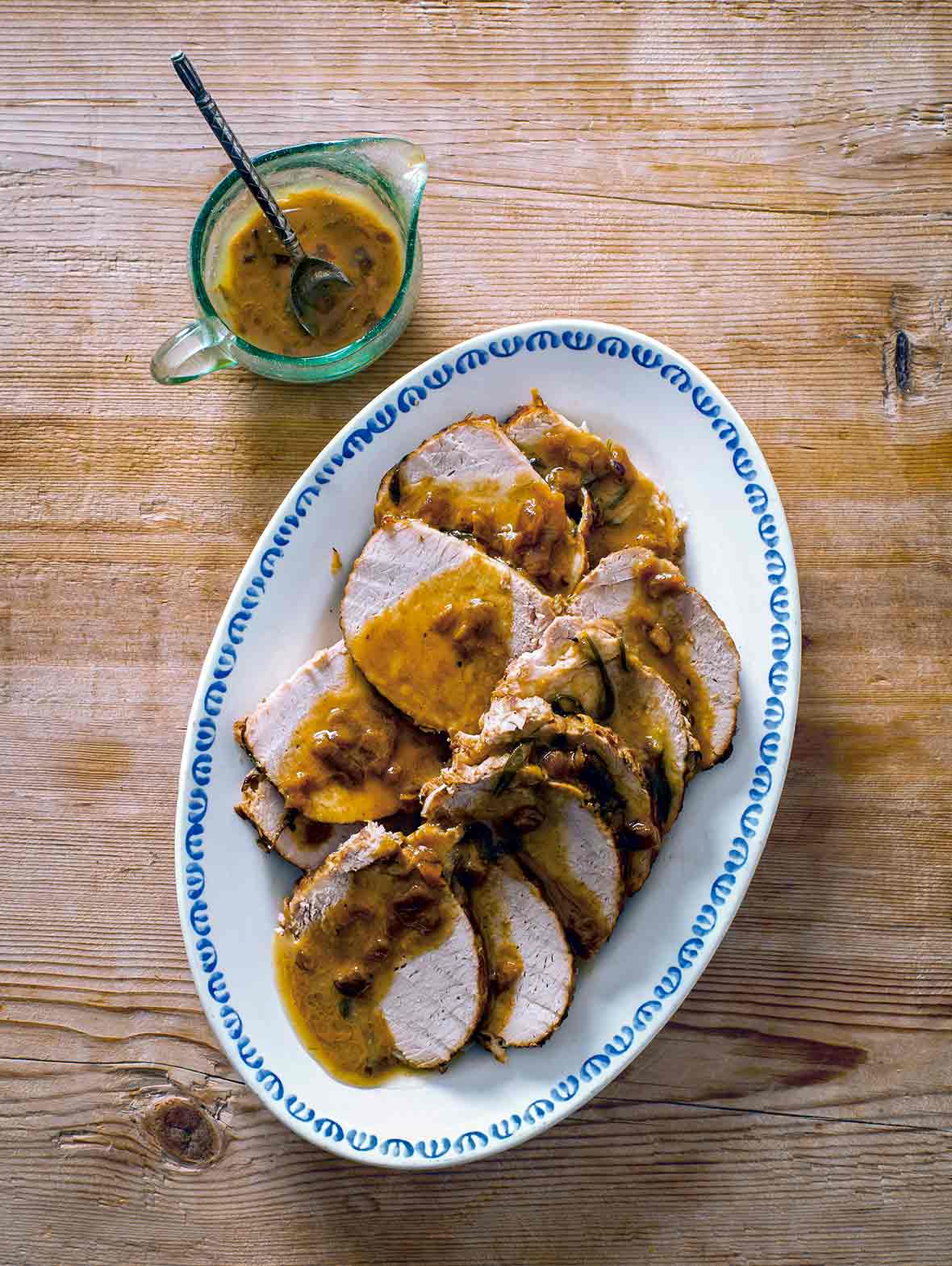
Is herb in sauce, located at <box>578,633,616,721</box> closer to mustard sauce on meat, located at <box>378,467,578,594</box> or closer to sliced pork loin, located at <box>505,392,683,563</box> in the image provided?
mustard sauce on meat, located at <box>378,467,578,594</box>

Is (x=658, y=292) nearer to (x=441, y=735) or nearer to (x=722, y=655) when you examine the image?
(x=722, y=655)

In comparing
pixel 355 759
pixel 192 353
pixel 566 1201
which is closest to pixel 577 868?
pixel 355 759

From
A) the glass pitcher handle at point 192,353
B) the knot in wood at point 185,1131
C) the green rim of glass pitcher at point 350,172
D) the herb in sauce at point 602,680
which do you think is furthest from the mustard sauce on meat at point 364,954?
the glass pitcher handle at point 192,353

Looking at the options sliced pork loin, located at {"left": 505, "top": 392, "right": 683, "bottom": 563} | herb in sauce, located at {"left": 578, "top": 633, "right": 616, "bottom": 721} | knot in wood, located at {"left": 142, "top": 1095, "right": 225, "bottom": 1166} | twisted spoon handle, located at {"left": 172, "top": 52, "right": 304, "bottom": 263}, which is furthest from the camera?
knot in wood, located at {"left": 142, "top": 1095, "right": 225, "bottom": 1166}

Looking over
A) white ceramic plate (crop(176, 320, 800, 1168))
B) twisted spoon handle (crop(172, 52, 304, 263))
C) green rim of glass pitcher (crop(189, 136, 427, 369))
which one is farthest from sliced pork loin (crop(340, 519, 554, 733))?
twisted spoon handle (crop(172, 52, 304, 263))

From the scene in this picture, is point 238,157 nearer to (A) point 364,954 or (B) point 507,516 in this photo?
(B) point 507,516
